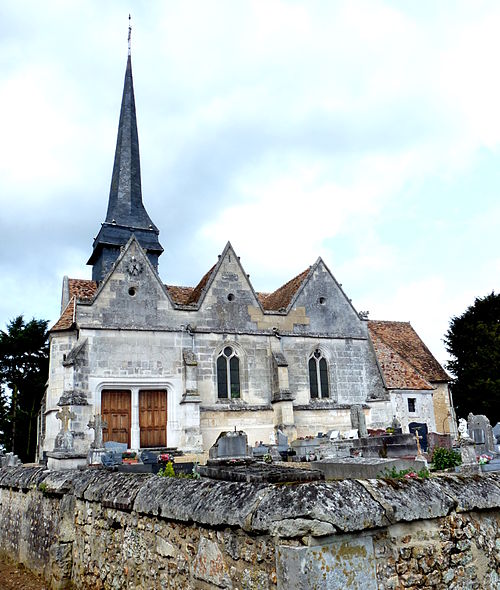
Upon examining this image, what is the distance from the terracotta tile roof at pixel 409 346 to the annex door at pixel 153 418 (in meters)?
13.6

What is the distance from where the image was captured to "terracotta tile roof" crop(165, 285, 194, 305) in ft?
89.5

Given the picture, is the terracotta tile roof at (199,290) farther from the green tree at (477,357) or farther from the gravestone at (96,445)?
the green tree at (477,357)

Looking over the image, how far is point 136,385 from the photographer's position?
2266 cm

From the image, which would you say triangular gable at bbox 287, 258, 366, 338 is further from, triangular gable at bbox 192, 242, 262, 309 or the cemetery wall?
the cemetery wall

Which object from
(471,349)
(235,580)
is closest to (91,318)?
(235,580)

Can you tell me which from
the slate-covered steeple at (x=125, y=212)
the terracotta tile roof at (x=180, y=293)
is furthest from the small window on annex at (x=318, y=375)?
the slate-covered steeple at (x=125, y=212)

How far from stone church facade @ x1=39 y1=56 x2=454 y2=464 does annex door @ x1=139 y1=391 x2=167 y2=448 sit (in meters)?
0.04

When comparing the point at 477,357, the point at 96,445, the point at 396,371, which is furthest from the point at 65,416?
the point at 477,357

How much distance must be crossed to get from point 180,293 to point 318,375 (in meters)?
8.57

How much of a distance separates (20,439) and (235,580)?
113ft

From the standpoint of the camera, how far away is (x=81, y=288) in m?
26.8

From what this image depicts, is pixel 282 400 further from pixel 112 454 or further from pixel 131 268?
pixel 131 268

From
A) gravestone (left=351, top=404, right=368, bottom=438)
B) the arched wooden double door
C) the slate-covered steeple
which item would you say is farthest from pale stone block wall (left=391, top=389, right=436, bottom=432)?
the slate-covered steeple

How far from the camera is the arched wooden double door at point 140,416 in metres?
22.1
